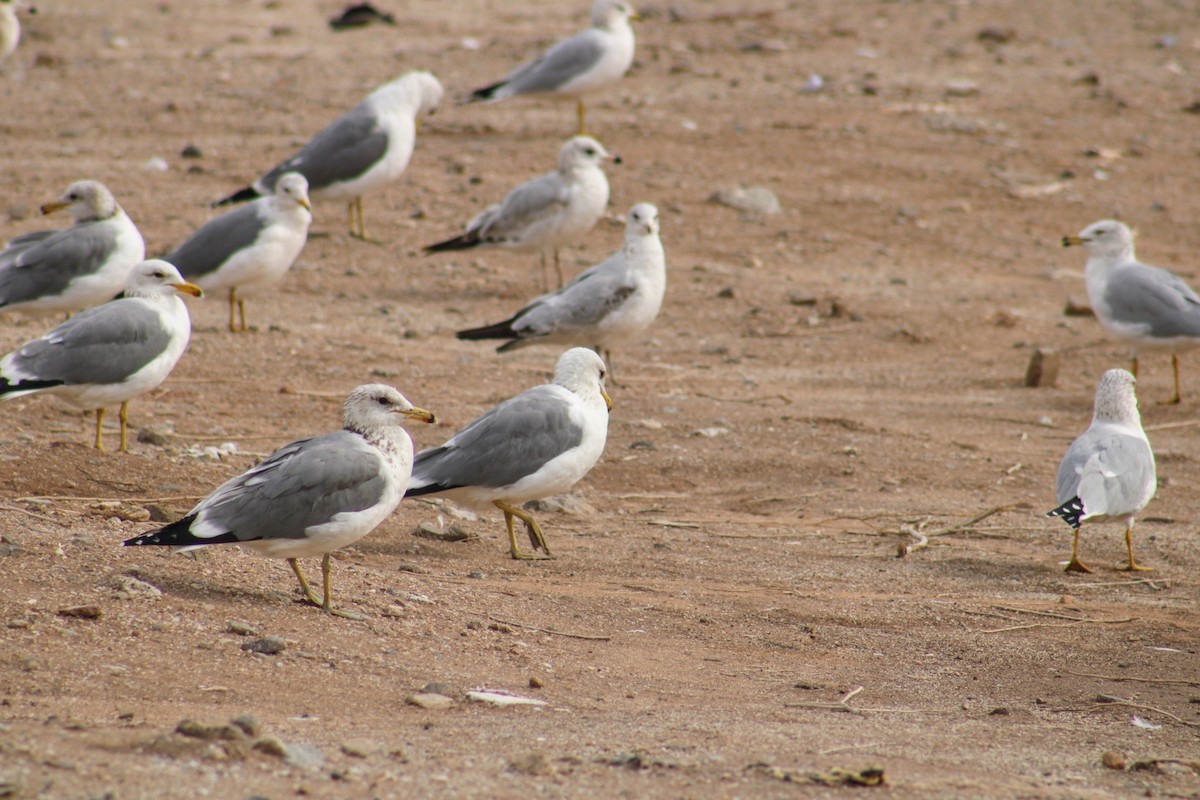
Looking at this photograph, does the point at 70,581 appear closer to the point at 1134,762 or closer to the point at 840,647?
the point at 840,647

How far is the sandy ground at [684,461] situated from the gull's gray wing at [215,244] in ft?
2.08

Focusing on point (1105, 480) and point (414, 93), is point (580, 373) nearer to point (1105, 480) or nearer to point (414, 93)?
point (1105, 480)

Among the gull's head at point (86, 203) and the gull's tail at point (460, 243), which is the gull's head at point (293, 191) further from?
the gull's tail at point (460, 243)

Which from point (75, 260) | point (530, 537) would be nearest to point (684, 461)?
point (530, 537)

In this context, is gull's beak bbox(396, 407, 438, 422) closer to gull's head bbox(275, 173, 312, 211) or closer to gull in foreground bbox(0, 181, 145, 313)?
gull in foreground bbox(0, 181, 145, 313)

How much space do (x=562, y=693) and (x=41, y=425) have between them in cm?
452

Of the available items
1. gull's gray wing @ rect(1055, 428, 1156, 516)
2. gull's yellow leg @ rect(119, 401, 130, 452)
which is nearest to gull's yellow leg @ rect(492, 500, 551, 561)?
gull's yellow leg @ rect(119, 401, 130, 452)

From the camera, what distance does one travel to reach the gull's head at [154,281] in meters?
7.90

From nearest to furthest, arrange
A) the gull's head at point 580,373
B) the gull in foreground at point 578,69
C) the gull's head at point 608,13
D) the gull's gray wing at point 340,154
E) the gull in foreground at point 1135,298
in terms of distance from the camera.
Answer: the gull's head at point 580,373, the gull in foreground at point 1135,298, the gull's gray wing at point 340,154, the gull in foreground at point 578,69, the gull's head at point 608,13

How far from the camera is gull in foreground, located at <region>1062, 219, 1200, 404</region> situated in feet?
33.7

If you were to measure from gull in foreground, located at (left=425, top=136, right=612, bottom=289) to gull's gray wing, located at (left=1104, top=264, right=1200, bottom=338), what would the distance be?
4235 millimetres

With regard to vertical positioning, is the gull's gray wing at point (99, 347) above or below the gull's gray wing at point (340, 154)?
above

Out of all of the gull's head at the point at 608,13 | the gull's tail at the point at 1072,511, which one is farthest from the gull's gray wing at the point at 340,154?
the gull's tail at the point at 1072,511

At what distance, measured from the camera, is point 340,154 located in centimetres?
1291
